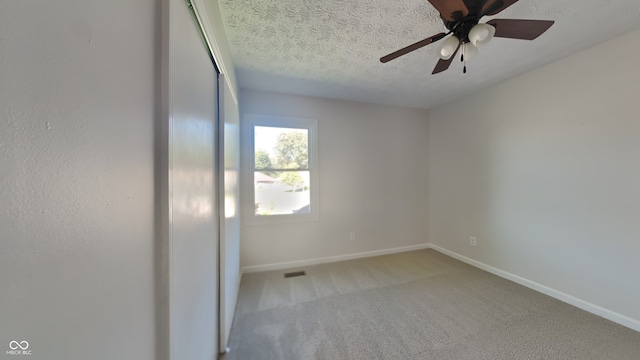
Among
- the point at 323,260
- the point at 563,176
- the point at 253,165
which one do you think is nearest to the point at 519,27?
the point at 563,176

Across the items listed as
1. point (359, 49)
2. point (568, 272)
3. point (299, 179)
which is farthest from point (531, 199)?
point (299, 179)

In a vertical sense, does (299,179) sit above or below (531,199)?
above

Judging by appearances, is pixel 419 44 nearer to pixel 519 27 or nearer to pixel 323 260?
pixel 519 27

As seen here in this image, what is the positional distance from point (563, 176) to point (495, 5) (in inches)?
78.6

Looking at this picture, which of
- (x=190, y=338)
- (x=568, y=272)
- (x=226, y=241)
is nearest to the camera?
(x=190, y=338)

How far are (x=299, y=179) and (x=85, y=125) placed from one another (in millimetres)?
2604

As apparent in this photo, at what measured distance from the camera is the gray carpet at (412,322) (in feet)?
5.02

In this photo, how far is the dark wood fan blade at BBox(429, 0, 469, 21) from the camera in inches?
44.1

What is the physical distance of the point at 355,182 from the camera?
3271mm

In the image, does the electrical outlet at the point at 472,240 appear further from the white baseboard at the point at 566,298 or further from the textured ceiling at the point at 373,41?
the textured ceiling at the point at 373,41

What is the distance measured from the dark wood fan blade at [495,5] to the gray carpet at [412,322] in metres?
2.26

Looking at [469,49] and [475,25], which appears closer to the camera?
[475,25]

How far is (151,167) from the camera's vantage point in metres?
0.63

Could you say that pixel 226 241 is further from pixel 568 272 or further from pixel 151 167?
pixel 568 272
